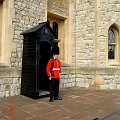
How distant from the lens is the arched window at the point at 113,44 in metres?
9.83

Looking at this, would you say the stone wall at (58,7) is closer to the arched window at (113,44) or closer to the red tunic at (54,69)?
the arched window at (113,44)

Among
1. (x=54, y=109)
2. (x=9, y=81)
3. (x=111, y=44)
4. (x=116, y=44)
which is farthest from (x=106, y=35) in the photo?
(x=54, y=109)

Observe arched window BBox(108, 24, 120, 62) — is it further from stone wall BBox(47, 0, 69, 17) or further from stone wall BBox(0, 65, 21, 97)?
stone wall BBox(0, 65, 21, 97)

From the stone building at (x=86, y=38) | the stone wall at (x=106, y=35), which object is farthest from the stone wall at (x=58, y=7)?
the stone wall at (x=106, y=35)

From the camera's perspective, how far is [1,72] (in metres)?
6.95

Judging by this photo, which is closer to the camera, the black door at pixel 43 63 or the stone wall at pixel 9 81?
the stone wall at pixel 9 81

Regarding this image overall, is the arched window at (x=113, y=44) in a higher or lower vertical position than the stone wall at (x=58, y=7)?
lower

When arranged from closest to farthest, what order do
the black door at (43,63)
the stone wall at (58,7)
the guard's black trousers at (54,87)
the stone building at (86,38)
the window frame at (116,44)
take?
1. the guard's black trousers at (54,87)
2. the black door at (43,63)
3. the stone wall at (58,7)
4. the stone building at (86,38)
5. the window frame at (116,44)

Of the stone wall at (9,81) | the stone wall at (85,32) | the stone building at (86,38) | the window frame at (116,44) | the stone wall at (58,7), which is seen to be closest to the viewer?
the stone wall at (9,81)

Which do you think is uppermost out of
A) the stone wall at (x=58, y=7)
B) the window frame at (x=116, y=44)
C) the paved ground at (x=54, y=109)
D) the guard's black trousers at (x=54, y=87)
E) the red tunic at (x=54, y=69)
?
the stone wall at (x=58, y=7)

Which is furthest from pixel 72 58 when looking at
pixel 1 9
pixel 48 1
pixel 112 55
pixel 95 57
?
pixel 1 9

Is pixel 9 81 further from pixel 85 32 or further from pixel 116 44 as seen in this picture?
pixel 116 44

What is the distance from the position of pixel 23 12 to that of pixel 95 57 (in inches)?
151

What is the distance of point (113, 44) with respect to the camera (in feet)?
32.3
